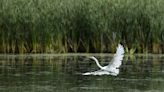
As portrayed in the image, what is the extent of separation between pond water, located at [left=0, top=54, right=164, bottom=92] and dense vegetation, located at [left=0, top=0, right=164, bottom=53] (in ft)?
2.98

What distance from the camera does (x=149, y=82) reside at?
1202 centimetres

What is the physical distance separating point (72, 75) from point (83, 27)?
658 cm

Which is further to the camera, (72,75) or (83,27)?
(83,27)

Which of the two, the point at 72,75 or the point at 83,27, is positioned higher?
the point at 83,27

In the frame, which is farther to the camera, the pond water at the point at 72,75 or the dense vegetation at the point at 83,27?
the dense vegetation at the point at 83,27

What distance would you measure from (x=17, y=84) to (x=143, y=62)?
5.18 metres

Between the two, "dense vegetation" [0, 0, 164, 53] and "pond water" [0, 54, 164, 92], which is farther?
"dense vegetation" [0, 0, 164, 53]

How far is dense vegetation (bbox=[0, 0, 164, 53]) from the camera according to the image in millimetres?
18938

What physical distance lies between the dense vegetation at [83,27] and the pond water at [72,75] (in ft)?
2.98

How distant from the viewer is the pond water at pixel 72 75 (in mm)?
11367

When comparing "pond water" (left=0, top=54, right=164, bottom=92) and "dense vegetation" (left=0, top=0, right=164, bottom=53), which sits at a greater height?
"dense vegetation" (left=0, top=0, right=164, bottom=53)

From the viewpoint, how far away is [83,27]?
19734 mm

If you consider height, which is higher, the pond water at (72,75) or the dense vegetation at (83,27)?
the dense vegetation at (83,27)

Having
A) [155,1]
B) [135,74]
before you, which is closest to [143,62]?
[135,74]
